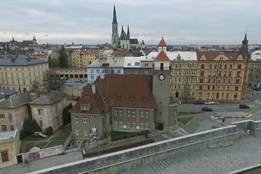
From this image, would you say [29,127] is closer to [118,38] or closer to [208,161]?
[208,161]

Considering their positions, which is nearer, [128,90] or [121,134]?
[121,134]

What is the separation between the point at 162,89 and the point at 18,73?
212 feet

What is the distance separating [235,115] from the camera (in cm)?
5125

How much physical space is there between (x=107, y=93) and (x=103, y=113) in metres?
4.95

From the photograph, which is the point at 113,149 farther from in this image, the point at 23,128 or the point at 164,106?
the point at 23,128

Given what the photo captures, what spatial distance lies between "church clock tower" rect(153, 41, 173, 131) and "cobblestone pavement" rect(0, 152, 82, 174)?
54.2 ft

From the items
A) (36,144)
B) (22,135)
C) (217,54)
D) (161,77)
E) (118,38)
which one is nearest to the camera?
(36,144)

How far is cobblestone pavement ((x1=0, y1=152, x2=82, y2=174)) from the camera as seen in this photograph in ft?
102

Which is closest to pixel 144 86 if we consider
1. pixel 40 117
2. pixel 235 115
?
pixel 40 117

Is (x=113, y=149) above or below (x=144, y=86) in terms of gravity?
below

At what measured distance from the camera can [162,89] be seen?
134ft

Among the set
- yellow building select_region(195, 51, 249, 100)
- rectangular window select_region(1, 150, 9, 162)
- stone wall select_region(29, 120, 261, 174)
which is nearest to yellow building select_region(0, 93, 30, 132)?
rectangular window select_region(1, 150, 9, 162)

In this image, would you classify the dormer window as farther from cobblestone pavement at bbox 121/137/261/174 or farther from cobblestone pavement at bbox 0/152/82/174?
cobblestone pavement at bbox 121/137/261/174

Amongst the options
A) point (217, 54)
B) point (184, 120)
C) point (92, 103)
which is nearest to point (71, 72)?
point (217, 54)
